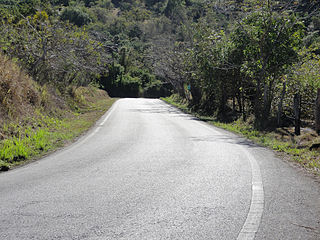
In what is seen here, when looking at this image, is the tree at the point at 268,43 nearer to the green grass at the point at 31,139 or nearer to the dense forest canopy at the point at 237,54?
the dense forest canopy at the point at 237,54

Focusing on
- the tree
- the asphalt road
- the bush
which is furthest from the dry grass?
the bush

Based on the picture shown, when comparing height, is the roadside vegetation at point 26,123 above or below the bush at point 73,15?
below

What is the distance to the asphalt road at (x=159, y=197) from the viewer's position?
4.09 metres

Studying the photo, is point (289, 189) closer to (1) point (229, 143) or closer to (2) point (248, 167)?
(2) point (248, 167)

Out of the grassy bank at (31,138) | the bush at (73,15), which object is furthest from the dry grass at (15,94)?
the bush at (73,15)

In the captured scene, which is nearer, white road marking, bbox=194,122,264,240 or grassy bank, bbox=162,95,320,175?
white road marking, bbox=194,122,264,240

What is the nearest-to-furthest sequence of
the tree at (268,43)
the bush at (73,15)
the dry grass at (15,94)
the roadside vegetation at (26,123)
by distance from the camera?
the roadside vegetation at (26,123)
the dry grass at (15,94)
the tree at (268,43)
the bush at (73,15)

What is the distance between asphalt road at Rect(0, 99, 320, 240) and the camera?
4086 mm

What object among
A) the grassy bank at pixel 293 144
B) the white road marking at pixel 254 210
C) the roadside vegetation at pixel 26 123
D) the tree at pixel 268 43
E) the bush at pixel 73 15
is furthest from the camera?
the bush at pixel 73 15

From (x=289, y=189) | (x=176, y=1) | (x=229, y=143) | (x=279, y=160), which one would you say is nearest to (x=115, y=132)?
(x=229, y=143)

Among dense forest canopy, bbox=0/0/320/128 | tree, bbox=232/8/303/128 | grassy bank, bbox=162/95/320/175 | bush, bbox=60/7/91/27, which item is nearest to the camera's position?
grassy bank, bbox=162/95/320/175

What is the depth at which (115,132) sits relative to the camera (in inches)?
552

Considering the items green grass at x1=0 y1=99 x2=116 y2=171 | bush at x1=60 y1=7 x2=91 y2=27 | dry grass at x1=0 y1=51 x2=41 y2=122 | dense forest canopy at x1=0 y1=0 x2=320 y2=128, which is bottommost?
green grass at x1=0 y1=99 x2=116 y2=171

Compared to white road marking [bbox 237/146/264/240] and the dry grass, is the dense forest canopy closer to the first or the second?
the dry grass
